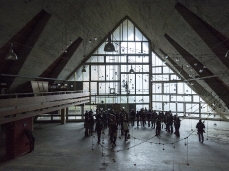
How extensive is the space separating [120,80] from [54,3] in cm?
1266

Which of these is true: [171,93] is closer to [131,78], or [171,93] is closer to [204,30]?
[131,78]

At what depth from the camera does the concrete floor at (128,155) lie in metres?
7.92

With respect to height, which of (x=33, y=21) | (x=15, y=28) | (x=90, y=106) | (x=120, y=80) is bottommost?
(x=90, y=106)

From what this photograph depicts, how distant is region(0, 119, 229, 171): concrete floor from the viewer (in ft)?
26.0

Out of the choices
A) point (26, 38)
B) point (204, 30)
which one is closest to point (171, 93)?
point (204, 30)

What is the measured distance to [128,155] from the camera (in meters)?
9.26

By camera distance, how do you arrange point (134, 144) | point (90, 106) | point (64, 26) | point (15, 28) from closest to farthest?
point (15, 28), point (134, 144), point (64, 26), point (90, 106)

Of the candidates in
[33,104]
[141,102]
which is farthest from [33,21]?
[141,102]

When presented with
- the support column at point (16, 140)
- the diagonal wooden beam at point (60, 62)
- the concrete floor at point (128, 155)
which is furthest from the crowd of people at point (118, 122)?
the diagonal wooden beam at point (60, 62)

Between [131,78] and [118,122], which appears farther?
[131,78]

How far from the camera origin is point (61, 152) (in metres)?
9.95

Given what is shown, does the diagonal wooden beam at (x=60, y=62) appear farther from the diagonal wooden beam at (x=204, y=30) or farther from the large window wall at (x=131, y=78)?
the diagonal wooden beam at (x=204, y=30)

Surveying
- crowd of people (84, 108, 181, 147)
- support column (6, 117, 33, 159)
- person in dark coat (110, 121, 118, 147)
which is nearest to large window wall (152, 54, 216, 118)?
crowd of people (84, 108, 181, 147)

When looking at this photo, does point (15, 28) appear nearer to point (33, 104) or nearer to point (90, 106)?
point (33, 104)
